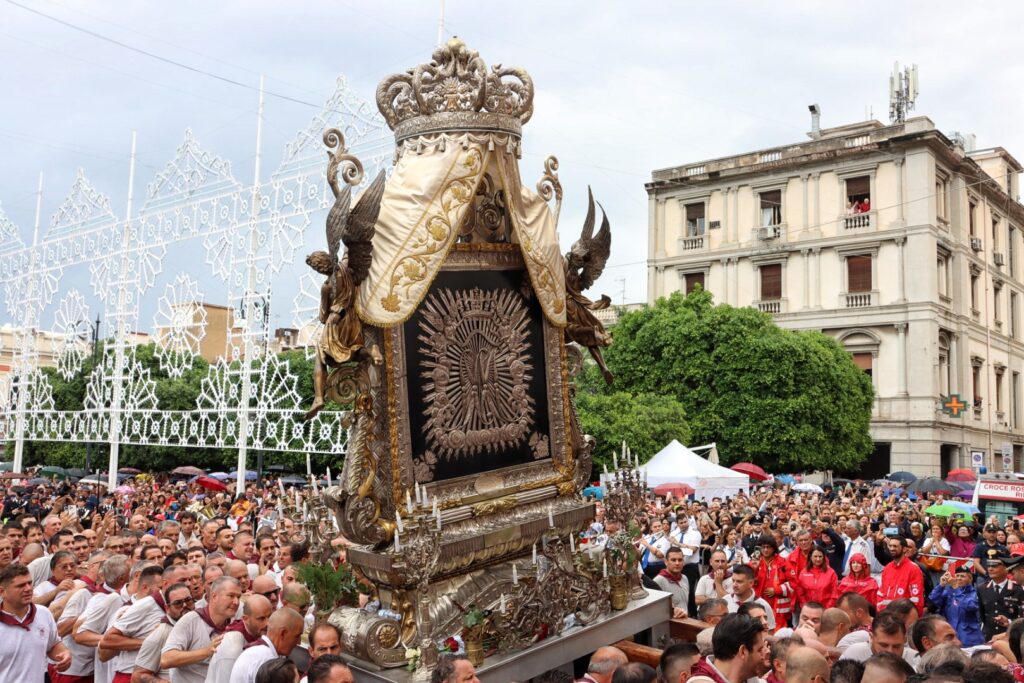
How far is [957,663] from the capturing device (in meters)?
4.60

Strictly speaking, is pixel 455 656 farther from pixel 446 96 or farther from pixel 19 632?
pixel 446 96

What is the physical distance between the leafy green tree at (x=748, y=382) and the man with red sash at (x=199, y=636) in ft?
86.5

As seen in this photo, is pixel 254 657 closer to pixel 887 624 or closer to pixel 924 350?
pixel 887 624

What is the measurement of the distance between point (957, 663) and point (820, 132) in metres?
41.2

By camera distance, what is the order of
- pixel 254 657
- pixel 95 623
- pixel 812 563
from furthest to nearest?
pixel 812 563
pixel 95 623
pixel 254 657

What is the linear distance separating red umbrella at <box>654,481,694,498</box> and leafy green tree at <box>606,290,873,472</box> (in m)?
9.48

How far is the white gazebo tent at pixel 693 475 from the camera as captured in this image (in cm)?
2186

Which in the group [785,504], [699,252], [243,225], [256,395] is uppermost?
[699,252]

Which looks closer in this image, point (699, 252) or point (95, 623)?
point (95, 623)

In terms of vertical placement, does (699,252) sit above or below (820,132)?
below

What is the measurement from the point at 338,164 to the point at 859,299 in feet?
110

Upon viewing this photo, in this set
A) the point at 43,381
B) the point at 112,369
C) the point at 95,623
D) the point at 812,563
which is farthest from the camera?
the point at 43,381

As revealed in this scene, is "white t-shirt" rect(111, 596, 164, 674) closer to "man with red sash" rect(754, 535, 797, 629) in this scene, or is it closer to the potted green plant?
the potted green plant

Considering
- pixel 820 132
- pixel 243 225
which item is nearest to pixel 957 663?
pixel 243 225
